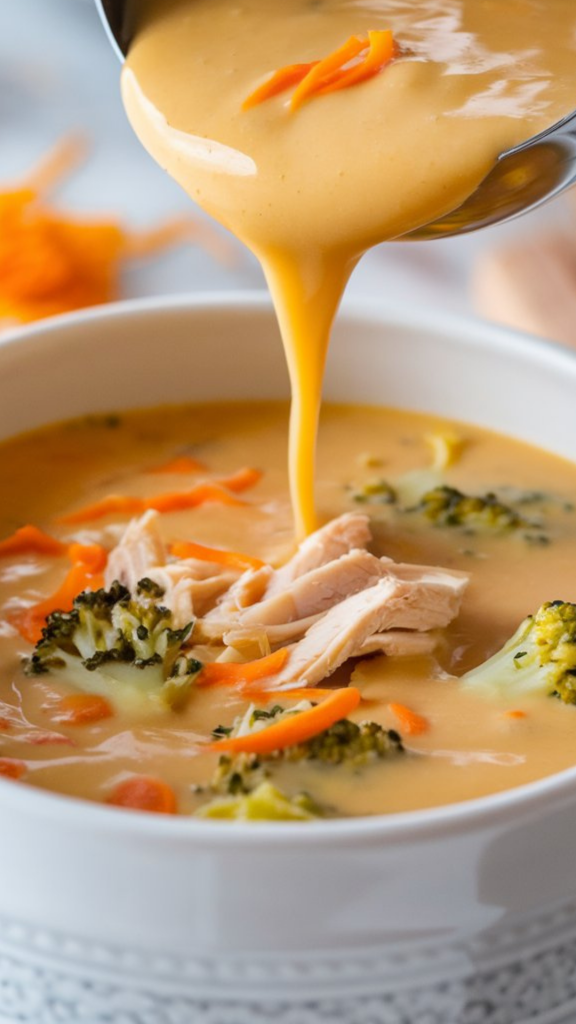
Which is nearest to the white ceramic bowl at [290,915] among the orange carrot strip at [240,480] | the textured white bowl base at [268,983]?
the textured white bowl base at [268,983]

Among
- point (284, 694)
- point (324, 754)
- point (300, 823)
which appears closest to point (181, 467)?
point (284, 694)

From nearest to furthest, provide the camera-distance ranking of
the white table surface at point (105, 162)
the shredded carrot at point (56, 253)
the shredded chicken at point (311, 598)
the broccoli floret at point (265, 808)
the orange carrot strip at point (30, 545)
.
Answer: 1. the broccoli floret at point (265, 808)
2. the shredded chicken at point (311, 598)
3. the orange carrot strip at point (30, 545)
4. the shredded carrot at point (56, 253)
5. the white table surface at point (105, 162)

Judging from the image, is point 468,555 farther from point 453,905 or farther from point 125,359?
point 453,905

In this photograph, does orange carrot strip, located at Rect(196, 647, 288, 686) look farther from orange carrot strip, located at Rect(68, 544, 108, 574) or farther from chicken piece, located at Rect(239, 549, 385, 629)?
orange carrot strip, located at Rect(68, 544, 108, 574)

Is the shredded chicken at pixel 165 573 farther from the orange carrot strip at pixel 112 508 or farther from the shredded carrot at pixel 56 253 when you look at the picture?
the shredded carrot at pixel 56 253

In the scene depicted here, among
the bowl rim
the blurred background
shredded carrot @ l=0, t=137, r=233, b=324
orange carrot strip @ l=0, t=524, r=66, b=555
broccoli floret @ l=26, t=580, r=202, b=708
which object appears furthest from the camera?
the blurred background

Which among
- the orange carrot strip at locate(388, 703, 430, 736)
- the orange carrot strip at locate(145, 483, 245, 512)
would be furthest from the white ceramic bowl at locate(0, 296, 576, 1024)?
the orange carrot strip at locate(145, 483, 245, 512)
